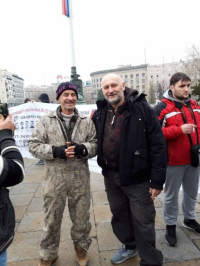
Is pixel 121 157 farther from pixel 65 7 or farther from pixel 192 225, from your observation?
pixel 65 7

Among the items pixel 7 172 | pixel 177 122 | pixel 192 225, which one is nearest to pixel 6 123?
pixel 7 172

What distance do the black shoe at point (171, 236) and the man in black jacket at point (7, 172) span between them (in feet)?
6.18

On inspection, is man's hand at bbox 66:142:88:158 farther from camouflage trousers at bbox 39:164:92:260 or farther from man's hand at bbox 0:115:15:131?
man's hand at bbox 0:115:15:131

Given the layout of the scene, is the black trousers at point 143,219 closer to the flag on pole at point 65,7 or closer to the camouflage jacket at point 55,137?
the camouflage jacket at point 55,137

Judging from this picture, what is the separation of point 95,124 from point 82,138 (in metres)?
0.25

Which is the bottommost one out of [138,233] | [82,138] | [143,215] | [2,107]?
[138,233]

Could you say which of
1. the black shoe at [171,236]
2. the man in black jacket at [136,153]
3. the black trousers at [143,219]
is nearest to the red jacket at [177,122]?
the man in black jacket at [136,153]

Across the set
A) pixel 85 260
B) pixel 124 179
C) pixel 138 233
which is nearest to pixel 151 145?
pixel 124 179

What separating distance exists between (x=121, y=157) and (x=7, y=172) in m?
1.06

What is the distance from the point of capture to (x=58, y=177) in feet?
7.17

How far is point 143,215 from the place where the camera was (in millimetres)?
2027

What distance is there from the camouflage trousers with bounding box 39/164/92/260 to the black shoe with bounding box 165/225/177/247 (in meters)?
1.00

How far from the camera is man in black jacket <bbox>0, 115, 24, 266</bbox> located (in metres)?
1.29

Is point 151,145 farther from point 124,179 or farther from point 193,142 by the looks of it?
point 193,142
